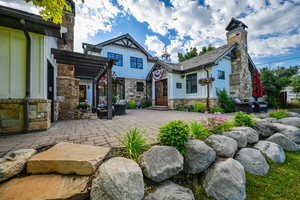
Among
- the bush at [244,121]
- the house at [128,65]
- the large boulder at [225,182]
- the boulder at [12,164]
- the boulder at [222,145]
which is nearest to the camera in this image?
the boulder at [12,164]

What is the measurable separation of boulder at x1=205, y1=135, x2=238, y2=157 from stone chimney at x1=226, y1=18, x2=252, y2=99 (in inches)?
338

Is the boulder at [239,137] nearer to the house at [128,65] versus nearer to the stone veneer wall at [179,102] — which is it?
the stone veneer wall at [179,102]

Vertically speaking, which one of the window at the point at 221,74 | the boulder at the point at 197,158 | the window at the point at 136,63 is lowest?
the boulder at the point at 197,158

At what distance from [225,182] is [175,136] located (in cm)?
88

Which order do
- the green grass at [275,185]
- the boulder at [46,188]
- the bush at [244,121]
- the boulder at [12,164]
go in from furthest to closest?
1. the bush at [244,121]
2. the green grass at [275,185]
3. the boulder at [12,164]
4. the boulder at [46,188]

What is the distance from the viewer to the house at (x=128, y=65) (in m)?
11.0

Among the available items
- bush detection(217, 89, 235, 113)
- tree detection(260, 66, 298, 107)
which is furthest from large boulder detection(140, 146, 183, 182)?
tree detection(260, 66, 298, 107)

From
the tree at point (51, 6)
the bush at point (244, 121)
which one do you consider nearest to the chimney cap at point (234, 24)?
the bush at point (244, 121)

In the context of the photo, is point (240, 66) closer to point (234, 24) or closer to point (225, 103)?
point (225, 103)

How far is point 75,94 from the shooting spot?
5.55 meters

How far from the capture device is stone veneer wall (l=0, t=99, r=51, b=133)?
8.98 ft

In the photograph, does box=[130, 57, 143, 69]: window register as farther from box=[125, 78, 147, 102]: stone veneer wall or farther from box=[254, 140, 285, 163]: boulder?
box=[254, 140, 285, 163]: boulder

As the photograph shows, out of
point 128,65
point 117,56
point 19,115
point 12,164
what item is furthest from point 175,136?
point 117,56

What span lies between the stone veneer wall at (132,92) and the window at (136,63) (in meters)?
1.40
